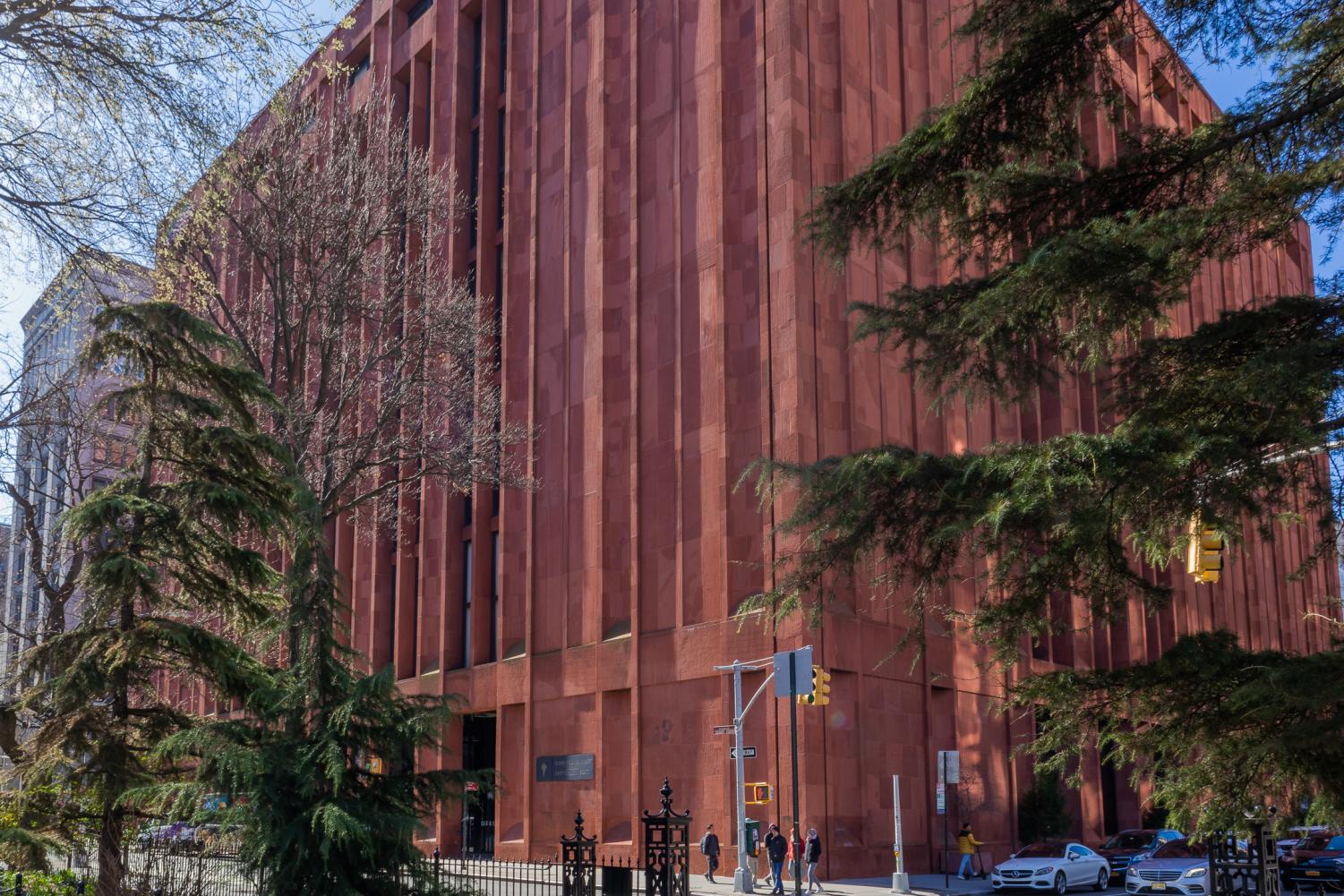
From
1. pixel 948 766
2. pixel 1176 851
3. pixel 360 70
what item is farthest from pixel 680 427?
pixel 360 70

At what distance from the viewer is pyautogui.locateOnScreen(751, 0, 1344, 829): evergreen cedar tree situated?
996 cm

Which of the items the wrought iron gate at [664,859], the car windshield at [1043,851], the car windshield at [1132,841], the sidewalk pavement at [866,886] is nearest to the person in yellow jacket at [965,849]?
the sidewalk pavement at [866,886]

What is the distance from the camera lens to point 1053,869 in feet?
99.4

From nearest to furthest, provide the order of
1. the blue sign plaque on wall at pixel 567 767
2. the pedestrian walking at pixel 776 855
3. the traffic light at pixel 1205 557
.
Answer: the traffic light at pixel 1205 557, the pedestrian walking at pixel 776 855, the blue sign plaque on wall at pixel 567 767

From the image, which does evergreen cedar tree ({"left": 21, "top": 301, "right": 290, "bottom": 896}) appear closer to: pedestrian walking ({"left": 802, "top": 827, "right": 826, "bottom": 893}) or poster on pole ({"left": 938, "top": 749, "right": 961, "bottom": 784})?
pedestrian walking ({"left": 802, "top": 827, "right": 826, "bottom": 893})

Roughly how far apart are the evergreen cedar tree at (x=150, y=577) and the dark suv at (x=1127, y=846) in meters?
26.6

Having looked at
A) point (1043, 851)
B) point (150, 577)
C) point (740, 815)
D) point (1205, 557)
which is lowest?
point (1043, 851)

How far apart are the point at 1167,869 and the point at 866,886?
7049mm

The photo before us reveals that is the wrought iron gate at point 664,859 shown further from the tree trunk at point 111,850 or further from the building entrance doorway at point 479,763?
the building entrance doorway at point 479,763

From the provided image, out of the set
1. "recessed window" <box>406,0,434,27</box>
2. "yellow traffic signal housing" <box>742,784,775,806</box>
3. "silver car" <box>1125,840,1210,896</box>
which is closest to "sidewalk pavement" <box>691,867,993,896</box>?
"yellow traffic signal housing" <box>742,784,775,806</box>

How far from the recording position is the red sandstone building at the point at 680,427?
3400 centimetres

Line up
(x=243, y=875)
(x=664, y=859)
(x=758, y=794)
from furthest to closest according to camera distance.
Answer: (x=758, y=794)
(x=664, y=859)
(x=243, y=875)

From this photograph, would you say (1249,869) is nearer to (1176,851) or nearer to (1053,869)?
(1053,869)

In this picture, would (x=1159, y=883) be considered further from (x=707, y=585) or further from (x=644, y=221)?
(x=644, y=221)
